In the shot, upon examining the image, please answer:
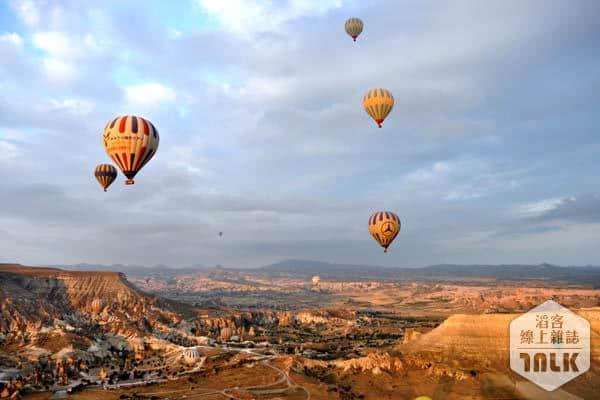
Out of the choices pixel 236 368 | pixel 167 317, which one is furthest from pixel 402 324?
pixel 236 368

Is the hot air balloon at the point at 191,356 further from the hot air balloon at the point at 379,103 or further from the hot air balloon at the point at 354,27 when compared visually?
the hot air balloon at the point at 354,27

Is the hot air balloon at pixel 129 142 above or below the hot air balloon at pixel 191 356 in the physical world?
above

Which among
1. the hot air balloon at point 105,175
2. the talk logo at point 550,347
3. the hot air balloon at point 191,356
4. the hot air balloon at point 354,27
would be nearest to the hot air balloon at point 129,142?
the hot air balloon at point 105,175

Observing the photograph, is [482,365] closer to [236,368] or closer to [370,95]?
[236,368]

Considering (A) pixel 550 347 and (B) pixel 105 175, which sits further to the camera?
(B) pixel 105 175

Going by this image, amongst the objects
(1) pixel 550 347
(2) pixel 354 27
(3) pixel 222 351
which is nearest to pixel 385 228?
(1) pixel 550 347

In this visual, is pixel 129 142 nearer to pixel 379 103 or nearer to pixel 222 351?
pixel 379 103
